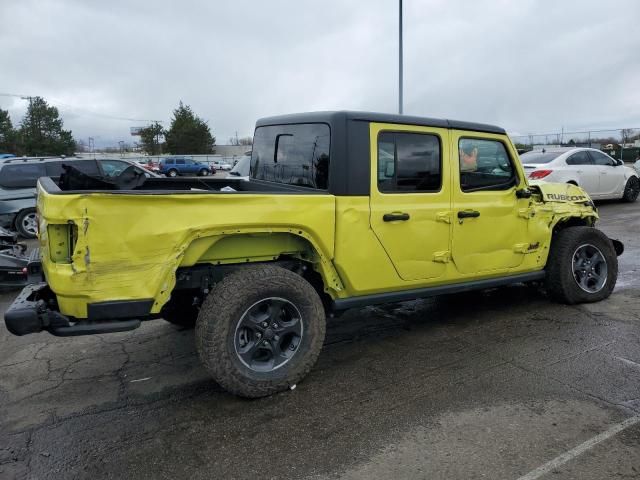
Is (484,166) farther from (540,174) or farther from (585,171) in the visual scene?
(585,171)

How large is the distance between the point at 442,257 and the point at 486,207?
26.5 inches

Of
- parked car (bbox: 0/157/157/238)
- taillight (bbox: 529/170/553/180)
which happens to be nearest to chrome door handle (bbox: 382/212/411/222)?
parked car (bbox: 0/157/157/238)

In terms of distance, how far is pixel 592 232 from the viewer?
17.6ft

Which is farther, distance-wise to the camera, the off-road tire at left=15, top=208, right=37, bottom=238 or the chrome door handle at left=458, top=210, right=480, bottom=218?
the off-road tire at left=15, top=208, right=37, bottom=238

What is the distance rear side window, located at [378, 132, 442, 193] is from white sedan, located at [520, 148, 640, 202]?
27.2ft

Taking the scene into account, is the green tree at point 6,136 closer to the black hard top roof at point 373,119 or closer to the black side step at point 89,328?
the black hard top roof at point 373,119

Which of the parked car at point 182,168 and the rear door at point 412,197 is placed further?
the parked car at point 182,168

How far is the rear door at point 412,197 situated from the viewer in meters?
3.92

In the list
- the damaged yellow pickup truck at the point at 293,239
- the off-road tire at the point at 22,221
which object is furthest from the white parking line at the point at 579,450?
the off-road tire at the point at 22,221

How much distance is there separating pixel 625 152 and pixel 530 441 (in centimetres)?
3915

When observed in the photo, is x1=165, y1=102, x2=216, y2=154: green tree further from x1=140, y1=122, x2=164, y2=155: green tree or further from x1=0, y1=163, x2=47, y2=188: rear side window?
x1=0, y1=163, x2=47, y2=188: rear side window

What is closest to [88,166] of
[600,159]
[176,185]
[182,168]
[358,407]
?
[176,185]

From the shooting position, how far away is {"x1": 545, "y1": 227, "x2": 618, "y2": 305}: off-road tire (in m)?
5.20

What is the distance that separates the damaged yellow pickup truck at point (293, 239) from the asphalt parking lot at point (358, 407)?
0.39m
